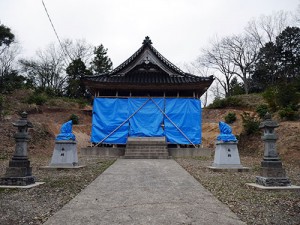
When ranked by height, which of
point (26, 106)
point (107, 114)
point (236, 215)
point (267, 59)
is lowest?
point (236, 215)

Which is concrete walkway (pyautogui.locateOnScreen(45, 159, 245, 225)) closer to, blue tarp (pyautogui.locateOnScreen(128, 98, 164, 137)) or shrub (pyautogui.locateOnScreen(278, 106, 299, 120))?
blue tarp (pyautogui.locateOnScreen(128, 98, 164, 137))

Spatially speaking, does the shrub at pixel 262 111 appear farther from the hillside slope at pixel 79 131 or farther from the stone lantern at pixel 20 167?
the stone lantern at pixel 20 167

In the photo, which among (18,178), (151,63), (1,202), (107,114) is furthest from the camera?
(151,63)

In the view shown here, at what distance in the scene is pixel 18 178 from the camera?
7.04 meters

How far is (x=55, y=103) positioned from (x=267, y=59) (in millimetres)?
29605

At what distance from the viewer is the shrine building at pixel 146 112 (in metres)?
18.4

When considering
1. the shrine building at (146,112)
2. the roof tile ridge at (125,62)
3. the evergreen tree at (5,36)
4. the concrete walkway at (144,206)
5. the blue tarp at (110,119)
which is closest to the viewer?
the concrete walkway at (144,206)

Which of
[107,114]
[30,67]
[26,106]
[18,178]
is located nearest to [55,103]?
[26,106]

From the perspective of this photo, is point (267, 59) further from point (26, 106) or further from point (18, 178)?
point (18, 178)

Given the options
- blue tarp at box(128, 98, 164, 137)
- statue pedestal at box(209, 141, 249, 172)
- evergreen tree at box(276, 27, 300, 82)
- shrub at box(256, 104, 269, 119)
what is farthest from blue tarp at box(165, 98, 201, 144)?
evergreen tree at box(276, 27, 300, 82)

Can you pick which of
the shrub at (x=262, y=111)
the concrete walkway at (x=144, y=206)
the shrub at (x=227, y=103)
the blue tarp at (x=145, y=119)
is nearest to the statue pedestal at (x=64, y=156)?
the concrete walkway at (x=144, y=206)

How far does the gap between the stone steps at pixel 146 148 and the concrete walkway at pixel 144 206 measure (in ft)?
29.6

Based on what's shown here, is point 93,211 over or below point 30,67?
below

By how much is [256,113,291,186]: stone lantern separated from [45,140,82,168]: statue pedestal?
7086 millimetres
